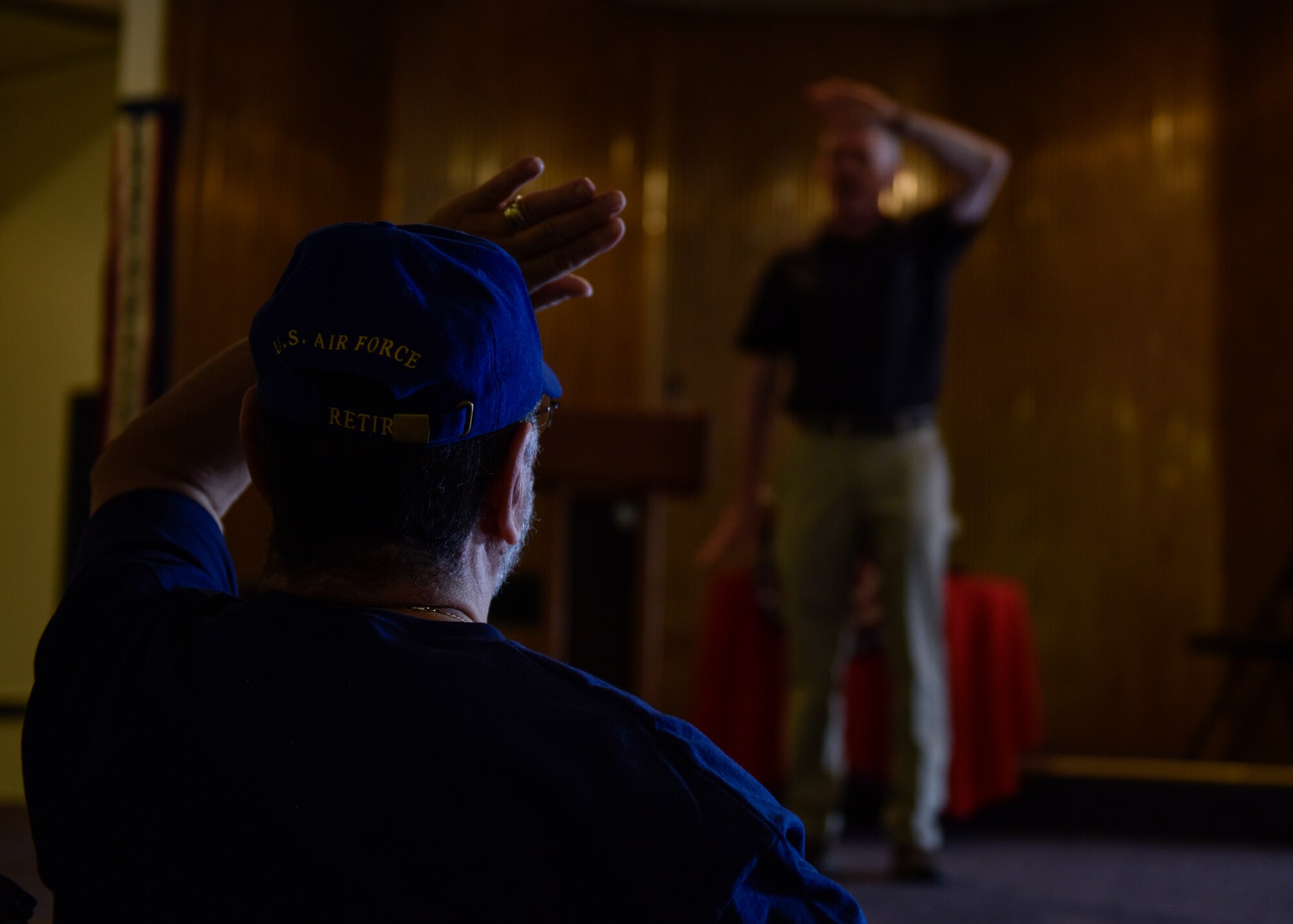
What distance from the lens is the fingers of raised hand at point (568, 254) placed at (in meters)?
0.84

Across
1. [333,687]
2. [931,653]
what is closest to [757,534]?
[931,653]

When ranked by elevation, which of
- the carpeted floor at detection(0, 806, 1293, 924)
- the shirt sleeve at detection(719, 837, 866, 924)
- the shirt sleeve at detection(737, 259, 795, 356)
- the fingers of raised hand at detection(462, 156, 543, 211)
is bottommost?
the carpeted floor at detection(0, 806, 1293, 924)

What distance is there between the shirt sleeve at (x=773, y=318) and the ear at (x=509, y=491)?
2214 mm

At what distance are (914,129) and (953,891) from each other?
1.59m

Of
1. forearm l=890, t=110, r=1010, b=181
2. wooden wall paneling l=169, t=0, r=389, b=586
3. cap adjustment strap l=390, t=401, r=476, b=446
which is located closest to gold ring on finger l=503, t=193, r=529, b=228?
cap adjustment strap l=390, t=401, r=476, b=446

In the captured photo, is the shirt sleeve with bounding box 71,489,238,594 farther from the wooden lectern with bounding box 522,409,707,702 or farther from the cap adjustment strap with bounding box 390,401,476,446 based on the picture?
the wooden lectern with bounding box 522,409,707,702

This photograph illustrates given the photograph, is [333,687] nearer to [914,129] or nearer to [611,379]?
[914,129]

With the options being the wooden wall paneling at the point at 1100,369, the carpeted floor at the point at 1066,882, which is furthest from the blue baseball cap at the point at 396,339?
the wooden wall paneling at the point at 1100,369

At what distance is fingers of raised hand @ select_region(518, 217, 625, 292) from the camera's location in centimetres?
84

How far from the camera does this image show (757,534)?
2844mm

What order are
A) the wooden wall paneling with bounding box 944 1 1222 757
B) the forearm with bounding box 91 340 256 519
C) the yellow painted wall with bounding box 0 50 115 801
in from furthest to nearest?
the yellow painted wall with bounding box 0 50 115 801
the wooden wall paneling with bounding box 944 1 1222 757
the forearm with bounding box 91 340 256 519

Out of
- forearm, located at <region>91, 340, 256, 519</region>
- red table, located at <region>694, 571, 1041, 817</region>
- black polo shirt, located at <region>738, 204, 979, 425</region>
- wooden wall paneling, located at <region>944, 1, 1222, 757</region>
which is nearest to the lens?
forearm, located at <region>91, 340, 256, 519</region>

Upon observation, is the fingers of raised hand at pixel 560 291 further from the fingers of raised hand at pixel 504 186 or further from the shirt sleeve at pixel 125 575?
the shirt sleeve at pixel 125 575

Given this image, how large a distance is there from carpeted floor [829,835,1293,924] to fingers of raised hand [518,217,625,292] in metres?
1.62
